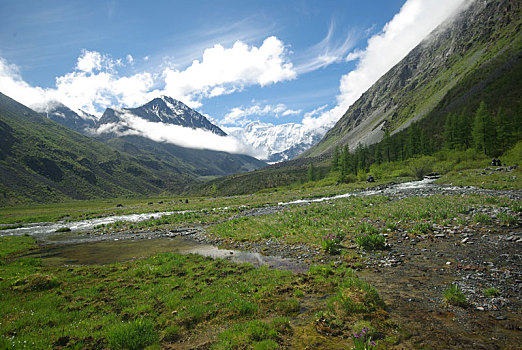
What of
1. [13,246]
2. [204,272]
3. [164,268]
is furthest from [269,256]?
[13,246]

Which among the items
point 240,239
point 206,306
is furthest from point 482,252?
point 240,239

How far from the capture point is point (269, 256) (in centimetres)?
1830

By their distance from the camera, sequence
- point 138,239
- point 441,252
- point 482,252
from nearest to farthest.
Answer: point 482,252 → point 441,252 → point 138,239

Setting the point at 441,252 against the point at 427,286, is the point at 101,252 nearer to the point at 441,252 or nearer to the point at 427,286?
the point at 427,286

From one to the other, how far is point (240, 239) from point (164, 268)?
29.8ft

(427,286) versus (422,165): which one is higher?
(422,165)

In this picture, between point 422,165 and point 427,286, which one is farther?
point 422,165

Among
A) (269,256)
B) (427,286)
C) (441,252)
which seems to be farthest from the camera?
(269,256)

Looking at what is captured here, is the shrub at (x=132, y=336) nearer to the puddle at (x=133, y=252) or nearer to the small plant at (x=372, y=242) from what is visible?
the puddle at (x=133, y=252)

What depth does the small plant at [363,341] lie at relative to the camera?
6.50 m

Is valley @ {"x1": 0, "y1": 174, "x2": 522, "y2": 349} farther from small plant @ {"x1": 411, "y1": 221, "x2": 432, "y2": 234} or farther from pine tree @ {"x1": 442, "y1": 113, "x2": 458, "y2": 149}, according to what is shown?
pine tree @ {"x1": 442, "y1": 113, "x2": 458, "y2": 149}

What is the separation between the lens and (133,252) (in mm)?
23297

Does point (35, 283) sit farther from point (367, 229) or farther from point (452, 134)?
point (452, 134)

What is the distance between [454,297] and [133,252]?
2504cm
